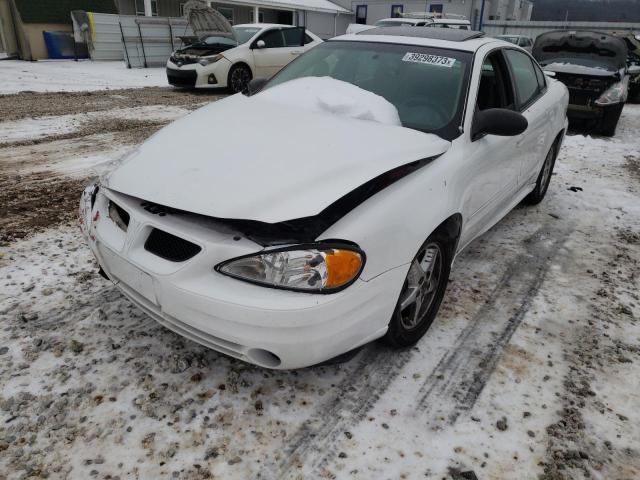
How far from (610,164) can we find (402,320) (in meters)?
5.63

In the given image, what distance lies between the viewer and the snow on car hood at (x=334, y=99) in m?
2.94

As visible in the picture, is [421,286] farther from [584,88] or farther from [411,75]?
[584,88]

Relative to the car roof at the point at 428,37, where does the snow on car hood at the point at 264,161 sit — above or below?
below

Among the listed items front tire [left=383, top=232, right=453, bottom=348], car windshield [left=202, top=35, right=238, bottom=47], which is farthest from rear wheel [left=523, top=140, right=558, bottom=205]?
car windshield [left=202, top=35, right=238, bottom=47]

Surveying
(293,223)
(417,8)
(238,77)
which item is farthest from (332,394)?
(417,8)

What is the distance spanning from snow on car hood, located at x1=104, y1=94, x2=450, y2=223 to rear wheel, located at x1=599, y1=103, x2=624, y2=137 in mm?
6877

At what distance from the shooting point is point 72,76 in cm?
1380

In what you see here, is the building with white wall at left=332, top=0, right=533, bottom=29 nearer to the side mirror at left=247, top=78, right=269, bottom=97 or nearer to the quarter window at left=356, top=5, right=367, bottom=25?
the quarter window at left=356, top=5, right=367, bottom=25

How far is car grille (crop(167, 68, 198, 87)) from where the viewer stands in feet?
36.5

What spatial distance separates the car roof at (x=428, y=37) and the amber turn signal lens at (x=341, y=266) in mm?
2013

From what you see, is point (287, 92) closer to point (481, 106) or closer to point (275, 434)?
point (481, 106)

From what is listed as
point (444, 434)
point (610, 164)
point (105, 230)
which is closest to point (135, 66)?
point (610, 164)

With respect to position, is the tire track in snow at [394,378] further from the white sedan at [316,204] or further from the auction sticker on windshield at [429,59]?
the auction sticker on windshield at [429,59]

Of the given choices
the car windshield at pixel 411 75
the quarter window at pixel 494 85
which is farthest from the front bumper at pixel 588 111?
the car windshield at pixel 411 75
